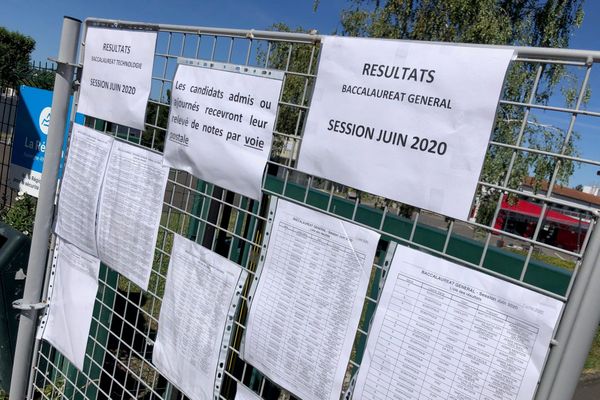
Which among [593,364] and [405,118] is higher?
[405,118]

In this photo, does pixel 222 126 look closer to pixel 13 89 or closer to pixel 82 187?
pixel 82 187

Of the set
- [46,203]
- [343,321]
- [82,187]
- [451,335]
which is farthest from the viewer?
[46,203]

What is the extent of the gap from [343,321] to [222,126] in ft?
2.30

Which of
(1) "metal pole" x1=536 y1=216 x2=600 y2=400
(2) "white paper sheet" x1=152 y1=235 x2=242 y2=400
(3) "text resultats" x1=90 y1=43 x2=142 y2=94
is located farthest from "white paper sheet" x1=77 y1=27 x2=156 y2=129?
(1) "metal pole" x1=536 y1=216 x2=600 y2=400

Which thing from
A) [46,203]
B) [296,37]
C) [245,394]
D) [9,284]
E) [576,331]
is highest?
[296,37]

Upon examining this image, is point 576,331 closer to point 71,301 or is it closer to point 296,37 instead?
point 296,37

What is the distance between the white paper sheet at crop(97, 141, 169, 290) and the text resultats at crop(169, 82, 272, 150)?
180 millimetres

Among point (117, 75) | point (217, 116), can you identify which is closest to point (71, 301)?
point (117, 75)

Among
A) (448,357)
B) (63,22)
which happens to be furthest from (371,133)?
(63,22)

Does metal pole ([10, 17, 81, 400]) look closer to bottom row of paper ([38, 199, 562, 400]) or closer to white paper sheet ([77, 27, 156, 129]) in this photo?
white paper sheet ([77, 27, 156, 129])

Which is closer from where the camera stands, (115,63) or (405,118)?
(405,118)

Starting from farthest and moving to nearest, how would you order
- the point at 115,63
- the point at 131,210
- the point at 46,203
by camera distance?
the point at 46,203 → the point at 115,63 → the point at 131,210

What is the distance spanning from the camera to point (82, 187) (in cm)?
209

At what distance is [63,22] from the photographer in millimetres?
2055
